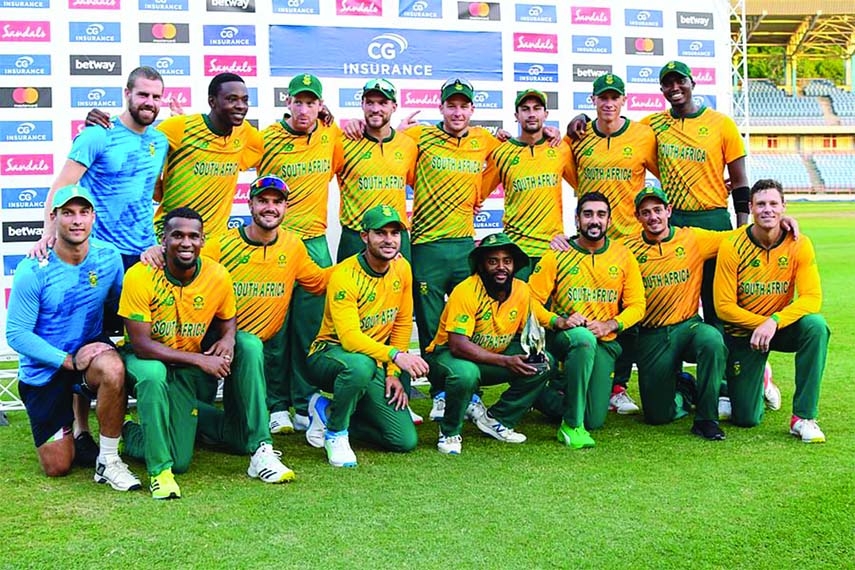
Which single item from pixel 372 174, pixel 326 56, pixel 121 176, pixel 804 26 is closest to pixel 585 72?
pixel 326 56

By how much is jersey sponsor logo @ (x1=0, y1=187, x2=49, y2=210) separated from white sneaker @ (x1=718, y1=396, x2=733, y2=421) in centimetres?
535

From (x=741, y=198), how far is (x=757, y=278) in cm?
85

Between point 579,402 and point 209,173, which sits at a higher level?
point 209,173

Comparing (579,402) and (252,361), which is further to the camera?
(579,402)

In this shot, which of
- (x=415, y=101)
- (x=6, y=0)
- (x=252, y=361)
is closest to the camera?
(x=252, y=361)

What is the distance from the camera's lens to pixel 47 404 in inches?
205

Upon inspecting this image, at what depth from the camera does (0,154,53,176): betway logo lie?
7047mm

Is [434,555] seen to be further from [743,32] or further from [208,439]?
[743,32]

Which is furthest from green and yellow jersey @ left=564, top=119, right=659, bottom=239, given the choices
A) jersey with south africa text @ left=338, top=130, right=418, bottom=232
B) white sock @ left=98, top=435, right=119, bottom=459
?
white sock @ left=98, top=435, right=119, bottom=459

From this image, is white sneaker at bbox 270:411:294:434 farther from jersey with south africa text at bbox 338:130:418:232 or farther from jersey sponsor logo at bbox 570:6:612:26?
jersey sponsor logo at bbox 570:6:612:26

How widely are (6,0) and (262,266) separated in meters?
3.21

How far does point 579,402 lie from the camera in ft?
19.0

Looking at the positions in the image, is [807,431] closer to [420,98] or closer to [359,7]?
[420,98]

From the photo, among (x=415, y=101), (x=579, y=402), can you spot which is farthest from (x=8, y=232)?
(x=579, y=402)
